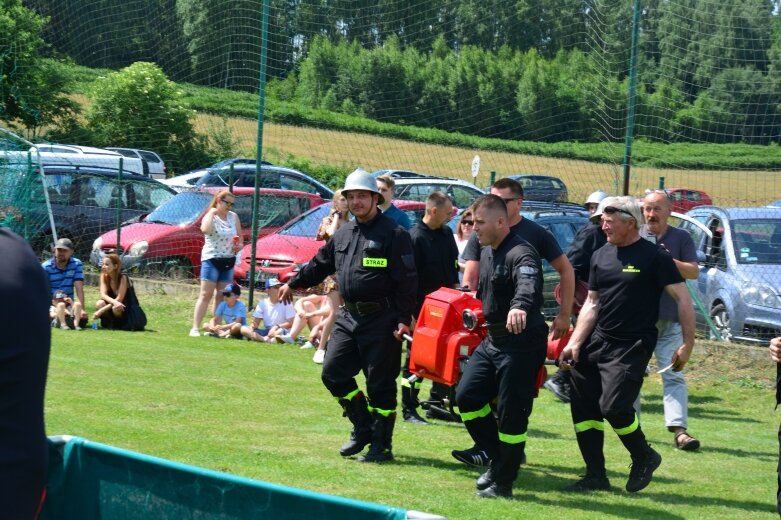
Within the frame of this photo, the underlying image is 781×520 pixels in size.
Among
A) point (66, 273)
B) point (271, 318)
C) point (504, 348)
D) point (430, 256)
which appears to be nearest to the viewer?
point (504, 348)

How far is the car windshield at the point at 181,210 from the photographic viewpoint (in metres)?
19.1

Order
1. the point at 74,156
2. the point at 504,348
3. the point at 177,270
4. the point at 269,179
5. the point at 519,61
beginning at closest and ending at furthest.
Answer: the point at 504,348, the point at 519,61, the point at 177,270, the point at 269,179, the point at 74,156

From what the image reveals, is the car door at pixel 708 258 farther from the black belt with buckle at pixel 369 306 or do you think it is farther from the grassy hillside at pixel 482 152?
the black belt with buckle at pixel 369 306

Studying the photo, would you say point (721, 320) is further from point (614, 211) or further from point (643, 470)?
point (614, 211)

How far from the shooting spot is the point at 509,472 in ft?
23.9

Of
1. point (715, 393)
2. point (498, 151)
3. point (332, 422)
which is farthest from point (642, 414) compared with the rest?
point (498, 151)

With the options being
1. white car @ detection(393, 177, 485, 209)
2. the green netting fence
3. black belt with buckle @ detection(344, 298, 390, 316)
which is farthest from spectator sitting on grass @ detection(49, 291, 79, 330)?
the green netting fence

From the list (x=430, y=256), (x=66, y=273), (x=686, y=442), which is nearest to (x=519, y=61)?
(x=430, y=256)

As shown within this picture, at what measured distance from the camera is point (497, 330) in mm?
7270

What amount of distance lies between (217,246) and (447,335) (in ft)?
25.4

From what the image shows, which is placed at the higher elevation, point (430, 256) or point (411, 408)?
point (430, 256)

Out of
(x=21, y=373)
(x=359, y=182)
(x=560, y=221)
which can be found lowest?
(x=21, y=373)

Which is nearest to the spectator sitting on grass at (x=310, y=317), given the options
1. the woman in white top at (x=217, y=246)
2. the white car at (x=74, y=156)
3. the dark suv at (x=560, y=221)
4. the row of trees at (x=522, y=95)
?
the woman in white top at (x=217, y=246)

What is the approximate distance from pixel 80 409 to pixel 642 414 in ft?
18.3
